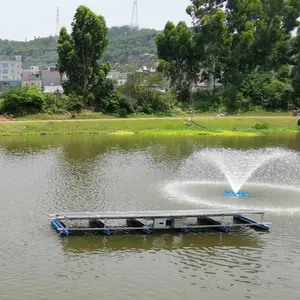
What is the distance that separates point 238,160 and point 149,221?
67.6 feet

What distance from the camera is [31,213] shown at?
2670cm

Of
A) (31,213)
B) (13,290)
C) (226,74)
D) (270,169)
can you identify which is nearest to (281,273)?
(13,290)

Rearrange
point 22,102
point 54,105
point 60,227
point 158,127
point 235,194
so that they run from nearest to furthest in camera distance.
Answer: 1. point 60,227
2. point 235,194
3. point 158,127
4. point 22,102
5. point 54,105

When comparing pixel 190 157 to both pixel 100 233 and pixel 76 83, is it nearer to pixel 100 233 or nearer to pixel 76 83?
pixel 100 233

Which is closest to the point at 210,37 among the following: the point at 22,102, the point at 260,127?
the point at 260,127

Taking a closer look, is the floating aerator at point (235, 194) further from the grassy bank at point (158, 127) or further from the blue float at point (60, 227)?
the grassy bank at point (158, 127)

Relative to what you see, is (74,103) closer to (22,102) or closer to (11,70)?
(22,102)

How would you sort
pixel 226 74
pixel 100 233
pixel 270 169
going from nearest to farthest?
pixel 100 233, pixel 270 169, pixel 226 74

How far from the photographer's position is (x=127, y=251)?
21.5 meters

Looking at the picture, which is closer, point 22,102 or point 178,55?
point 22,102

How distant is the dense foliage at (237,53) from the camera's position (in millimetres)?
79750

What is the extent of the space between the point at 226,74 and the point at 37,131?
1462 inches

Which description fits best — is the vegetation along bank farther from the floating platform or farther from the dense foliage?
the floating platform

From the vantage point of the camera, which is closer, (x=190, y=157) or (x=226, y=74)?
(x=190, y=157)
